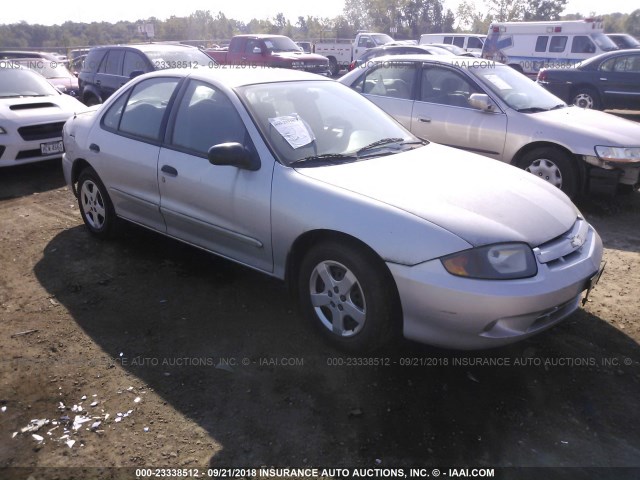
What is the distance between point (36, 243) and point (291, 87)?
2935 mm

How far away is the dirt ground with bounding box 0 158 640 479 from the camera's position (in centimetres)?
254

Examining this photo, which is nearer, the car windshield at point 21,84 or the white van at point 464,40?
the car windshield at point 21,84

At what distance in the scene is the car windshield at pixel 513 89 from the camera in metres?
6.30

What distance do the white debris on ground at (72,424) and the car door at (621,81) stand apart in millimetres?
13305

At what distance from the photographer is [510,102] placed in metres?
6.27

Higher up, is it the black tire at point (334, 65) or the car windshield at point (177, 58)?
the car windshield at point (177, 58)

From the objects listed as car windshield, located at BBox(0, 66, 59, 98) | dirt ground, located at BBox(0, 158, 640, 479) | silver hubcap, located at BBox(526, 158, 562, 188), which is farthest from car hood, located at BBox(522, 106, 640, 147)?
car windshield, located at BBox(0, 66, 59, 98)

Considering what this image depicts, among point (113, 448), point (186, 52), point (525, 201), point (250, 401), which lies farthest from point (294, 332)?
point (186, 52)

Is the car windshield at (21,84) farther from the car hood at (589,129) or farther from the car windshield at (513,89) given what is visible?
the car hood at (589,129)

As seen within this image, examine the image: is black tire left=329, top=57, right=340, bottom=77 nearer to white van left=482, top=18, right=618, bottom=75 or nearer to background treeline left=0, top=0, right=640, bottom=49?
white van left=482, top=18, right=618, bottom=75

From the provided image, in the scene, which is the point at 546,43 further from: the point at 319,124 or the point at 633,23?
the point at 633,23

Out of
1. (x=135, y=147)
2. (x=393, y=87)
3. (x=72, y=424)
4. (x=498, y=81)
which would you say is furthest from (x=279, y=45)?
(x=72, y=424)

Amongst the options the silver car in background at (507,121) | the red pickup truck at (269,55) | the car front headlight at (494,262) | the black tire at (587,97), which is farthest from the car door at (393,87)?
the red pickup truck at (269,55)

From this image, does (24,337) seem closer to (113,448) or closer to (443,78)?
(113,448)
